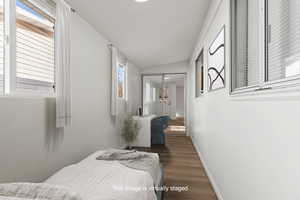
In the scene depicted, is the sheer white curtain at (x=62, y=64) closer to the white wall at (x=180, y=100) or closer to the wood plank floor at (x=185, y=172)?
the wood plank floor at (x=185, y=172)

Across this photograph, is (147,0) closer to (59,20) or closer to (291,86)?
(59,20)

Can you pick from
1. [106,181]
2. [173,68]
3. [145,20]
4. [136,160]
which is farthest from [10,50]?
[173,68]

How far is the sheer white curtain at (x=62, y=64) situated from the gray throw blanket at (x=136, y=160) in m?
0.66

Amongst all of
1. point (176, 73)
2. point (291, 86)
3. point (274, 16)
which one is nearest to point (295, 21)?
point (274, 16)

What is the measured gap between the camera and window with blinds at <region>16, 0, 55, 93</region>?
4.61 ft

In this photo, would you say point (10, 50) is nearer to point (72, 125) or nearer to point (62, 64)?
Answer: point (62, 64)

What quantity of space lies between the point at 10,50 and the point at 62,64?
467 millimetres

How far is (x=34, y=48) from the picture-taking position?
1.56 metres

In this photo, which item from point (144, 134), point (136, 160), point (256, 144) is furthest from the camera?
point (144, 134)

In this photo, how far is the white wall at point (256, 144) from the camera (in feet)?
Result: 2.42

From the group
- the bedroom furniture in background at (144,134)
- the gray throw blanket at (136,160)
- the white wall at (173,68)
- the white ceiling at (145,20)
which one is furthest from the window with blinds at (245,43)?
the white wall at (173,68)

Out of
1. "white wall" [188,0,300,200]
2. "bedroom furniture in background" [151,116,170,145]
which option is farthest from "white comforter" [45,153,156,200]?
"bedroom furniture in background" [151,116,170,145]

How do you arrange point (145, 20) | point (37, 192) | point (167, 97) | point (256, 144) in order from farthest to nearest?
point (167, 97)
point (145, 20)
point (256, 144)
point (37, 192)

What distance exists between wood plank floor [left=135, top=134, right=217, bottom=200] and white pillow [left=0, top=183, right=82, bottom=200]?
4.89 feet
